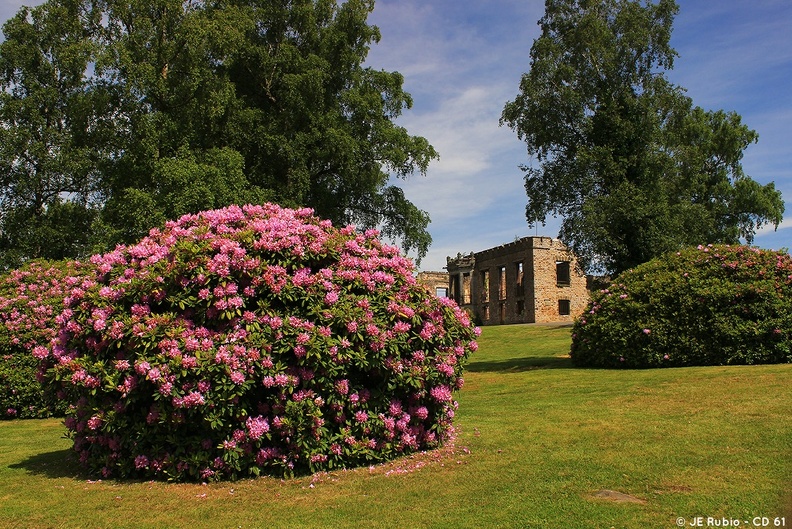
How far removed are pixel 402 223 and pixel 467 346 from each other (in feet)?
68.9

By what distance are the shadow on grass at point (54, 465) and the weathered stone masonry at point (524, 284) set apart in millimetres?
41123

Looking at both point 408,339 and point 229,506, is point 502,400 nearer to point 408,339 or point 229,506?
point 408,339

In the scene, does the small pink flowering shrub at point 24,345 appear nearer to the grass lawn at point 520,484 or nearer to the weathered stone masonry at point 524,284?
the grass lawn at point 520,484

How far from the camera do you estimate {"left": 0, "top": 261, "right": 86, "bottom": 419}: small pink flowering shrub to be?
456 inches

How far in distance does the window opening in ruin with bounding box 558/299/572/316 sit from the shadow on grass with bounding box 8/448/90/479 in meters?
45.4

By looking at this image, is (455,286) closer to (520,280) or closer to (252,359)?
(520,280)

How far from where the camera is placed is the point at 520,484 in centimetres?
534

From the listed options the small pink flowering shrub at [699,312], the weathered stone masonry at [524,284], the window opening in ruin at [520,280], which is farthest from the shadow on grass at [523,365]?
the window opening in ruin at [520,280]

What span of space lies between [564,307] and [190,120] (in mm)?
35548

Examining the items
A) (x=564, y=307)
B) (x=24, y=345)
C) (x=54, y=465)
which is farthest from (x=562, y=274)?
(x=54, y=465)

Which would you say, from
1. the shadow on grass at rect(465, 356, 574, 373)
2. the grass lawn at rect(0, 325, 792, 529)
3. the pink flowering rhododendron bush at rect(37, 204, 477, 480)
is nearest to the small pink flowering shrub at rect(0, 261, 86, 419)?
the grass lawn at rect(0, 325, 792, 529)

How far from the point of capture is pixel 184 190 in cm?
2023

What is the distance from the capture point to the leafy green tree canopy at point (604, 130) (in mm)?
17156

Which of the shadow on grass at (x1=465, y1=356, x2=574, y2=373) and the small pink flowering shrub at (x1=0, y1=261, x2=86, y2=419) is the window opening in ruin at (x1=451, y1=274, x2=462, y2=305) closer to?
the shadow on grass at (x1=465, y1=356, x2=574, y2=373)
